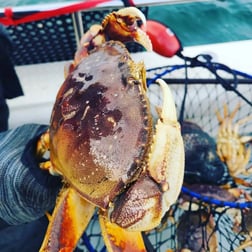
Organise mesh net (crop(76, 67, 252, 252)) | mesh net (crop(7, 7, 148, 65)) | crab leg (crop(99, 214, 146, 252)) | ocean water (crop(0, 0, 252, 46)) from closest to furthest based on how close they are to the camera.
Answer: crab leg (crop(99, 214, 146, 252)) → mesh net (crop(76, 67, 252, 252)) → mesh net (crop(7, 7, 148, 65)) → ocean water (crop(0, 0, 252, 46))

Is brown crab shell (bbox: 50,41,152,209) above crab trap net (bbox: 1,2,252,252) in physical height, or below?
above

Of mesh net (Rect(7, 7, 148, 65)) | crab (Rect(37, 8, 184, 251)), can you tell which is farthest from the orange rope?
crab (Rect(37, 8, 184, 251))

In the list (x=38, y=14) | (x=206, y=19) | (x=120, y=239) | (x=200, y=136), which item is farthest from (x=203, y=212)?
(x=206, y=19)

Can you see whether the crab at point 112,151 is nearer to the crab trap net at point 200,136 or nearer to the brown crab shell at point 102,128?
the brown crab shell at point 102,128

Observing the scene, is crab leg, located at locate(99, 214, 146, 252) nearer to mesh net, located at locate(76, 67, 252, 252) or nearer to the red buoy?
mesh net, located at locate(76, 67, 252, 252)

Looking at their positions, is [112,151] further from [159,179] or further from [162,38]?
[162,38]
